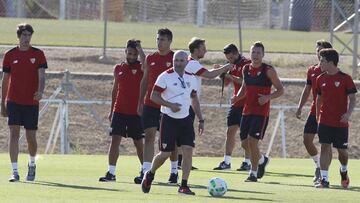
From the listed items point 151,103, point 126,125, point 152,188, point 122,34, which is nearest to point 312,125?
point 151,103

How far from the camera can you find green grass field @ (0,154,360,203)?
15.2 metres

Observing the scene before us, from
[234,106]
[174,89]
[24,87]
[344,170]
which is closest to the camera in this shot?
[174,89]

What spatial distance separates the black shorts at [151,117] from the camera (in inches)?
690

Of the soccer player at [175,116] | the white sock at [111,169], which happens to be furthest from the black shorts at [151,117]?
the soccer player at [175,116]

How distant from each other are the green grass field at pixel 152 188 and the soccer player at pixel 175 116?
0.40 m

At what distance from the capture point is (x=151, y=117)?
57.5 feet

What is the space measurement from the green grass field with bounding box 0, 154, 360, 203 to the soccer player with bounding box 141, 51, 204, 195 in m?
0.40

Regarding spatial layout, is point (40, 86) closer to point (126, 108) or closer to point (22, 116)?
point (22, 116)

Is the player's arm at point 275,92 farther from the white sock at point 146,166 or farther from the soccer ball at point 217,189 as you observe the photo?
the soccer ball at point 217,189

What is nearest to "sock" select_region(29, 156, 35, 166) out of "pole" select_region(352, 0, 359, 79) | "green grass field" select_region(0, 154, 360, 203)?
"green grass field" select_region(0, 154, 360, 203)

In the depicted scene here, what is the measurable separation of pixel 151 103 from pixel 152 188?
153cm

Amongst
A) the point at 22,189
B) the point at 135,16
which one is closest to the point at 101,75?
the point at 135,16

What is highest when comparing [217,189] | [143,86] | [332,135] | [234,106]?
[143,86]

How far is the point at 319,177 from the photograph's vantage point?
18.5 metres
